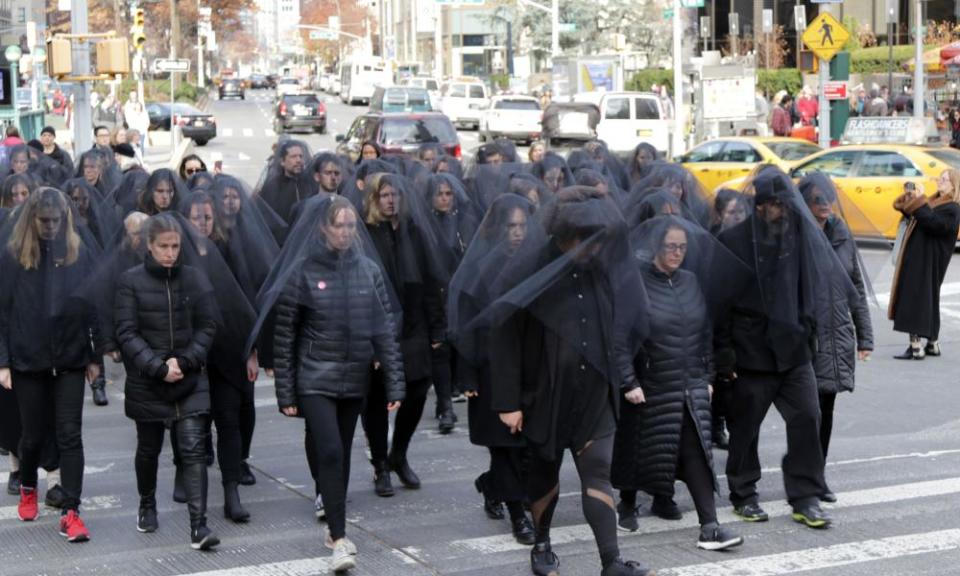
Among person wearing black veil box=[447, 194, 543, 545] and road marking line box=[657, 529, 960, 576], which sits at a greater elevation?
person wearing black veil box=[447, 194, 543, 545]

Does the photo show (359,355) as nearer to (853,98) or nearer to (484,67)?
(853,98)

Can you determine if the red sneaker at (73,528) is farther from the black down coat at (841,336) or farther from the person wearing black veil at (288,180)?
the person wearing black veil at (288,180)

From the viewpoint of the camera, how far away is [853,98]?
39188mm

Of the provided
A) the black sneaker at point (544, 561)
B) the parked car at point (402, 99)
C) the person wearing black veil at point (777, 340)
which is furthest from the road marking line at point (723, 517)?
the parked car at point (402, 99)

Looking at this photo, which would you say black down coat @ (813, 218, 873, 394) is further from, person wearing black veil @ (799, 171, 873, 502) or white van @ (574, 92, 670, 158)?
white van @ (574, 92, 670, 158)

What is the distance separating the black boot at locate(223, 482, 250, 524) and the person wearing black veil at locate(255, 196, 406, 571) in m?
0.86

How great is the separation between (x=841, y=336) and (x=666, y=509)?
136 cm

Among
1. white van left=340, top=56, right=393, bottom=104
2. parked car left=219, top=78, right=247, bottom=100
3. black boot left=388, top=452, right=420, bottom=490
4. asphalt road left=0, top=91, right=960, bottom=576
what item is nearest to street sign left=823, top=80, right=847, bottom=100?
asphalt road left=0, top=91, right=960, bottom=576

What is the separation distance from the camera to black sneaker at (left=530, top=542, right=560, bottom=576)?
6.97 m

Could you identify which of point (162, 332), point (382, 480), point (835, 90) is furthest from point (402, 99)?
point (162, 332)

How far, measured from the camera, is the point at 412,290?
9055 mm

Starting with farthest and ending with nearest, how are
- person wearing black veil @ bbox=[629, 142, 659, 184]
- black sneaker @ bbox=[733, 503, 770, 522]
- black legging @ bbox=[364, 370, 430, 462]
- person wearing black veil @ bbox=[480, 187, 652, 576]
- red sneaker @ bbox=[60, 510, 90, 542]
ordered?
person wearing black veil @ bbox=[629, 142, 659, 184] → black legging @ bbox=[364, 370, 430, 462] → black sneaker @ bbox=[733, 503, 770, 522] → red sneaker @ bbox=[60, 510, 90, 542] → person wearing black veil @ bbox=[480, 187, 652, 576]

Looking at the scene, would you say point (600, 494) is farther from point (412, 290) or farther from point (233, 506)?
point (412, 290)

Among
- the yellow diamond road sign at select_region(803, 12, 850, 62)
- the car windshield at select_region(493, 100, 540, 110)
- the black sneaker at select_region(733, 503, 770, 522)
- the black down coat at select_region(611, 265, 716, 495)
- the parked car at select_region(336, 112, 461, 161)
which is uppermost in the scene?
the yellow diamond road sign at select_region(803, 12, 850, 62)
